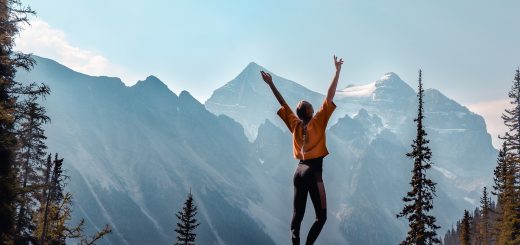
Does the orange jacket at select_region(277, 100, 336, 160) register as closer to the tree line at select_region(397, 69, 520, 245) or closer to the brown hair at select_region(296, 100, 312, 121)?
the brown hair at select_region(296, 100, 312, 121)

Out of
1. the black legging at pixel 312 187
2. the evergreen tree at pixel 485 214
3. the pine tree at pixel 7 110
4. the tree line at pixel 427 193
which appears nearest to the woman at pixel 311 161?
the black legging at pixel 312 187

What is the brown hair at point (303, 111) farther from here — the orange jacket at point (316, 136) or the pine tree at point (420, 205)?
the pine tree at point (420, 205)

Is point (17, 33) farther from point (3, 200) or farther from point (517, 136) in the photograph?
point (517, 136)

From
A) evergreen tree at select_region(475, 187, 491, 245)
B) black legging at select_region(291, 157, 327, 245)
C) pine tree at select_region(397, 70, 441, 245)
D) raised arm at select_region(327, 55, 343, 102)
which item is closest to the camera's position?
black legging at select_region(291, 157, 327, 245)

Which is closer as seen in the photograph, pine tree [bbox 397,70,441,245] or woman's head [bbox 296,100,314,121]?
woman's head [bbox 296,100,314,121]

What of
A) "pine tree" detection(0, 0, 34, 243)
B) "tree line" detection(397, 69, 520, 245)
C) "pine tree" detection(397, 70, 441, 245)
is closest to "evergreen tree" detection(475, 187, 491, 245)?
"tree line" detection(397, 69, 520, 245)

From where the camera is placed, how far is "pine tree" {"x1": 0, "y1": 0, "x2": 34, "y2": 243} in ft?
62.0

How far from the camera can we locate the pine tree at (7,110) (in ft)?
62.0

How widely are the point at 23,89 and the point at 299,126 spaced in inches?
705

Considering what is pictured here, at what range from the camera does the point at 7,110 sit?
18.6 m

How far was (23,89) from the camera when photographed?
876 inches

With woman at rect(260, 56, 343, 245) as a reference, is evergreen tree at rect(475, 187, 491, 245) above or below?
above

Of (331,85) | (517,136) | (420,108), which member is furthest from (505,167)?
(331,85)

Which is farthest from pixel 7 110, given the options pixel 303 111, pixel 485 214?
pixel 485 214
